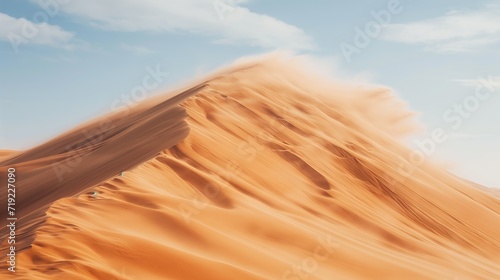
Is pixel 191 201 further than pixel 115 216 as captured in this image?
Yes

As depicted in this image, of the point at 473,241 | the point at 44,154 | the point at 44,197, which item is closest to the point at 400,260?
the point at 473,241

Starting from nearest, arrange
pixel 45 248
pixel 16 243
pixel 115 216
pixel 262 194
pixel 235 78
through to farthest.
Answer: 1. pixel 45 248
2. pixel 16 243
3. pixel 115 216
4. pixel 262 194
5. pixel 235 78

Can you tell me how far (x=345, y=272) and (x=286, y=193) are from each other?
3.46m

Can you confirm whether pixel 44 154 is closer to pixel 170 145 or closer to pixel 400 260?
pixel 170 145

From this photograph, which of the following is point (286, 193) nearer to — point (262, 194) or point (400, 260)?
point (262, 194)

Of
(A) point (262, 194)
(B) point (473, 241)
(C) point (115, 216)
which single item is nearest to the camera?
(C) point (115, 216)

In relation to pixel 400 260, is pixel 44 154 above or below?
above

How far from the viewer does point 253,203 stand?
11.1 m

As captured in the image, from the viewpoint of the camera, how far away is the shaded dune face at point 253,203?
781 cm

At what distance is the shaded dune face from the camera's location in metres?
7.81

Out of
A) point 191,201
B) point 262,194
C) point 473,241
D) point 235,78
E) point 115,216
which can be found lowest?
point 115,216

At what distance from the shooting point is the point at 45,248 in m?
7.12

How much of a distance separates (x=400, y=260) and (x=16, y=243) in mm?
6703

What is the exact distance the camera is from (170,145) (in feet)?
40.8
